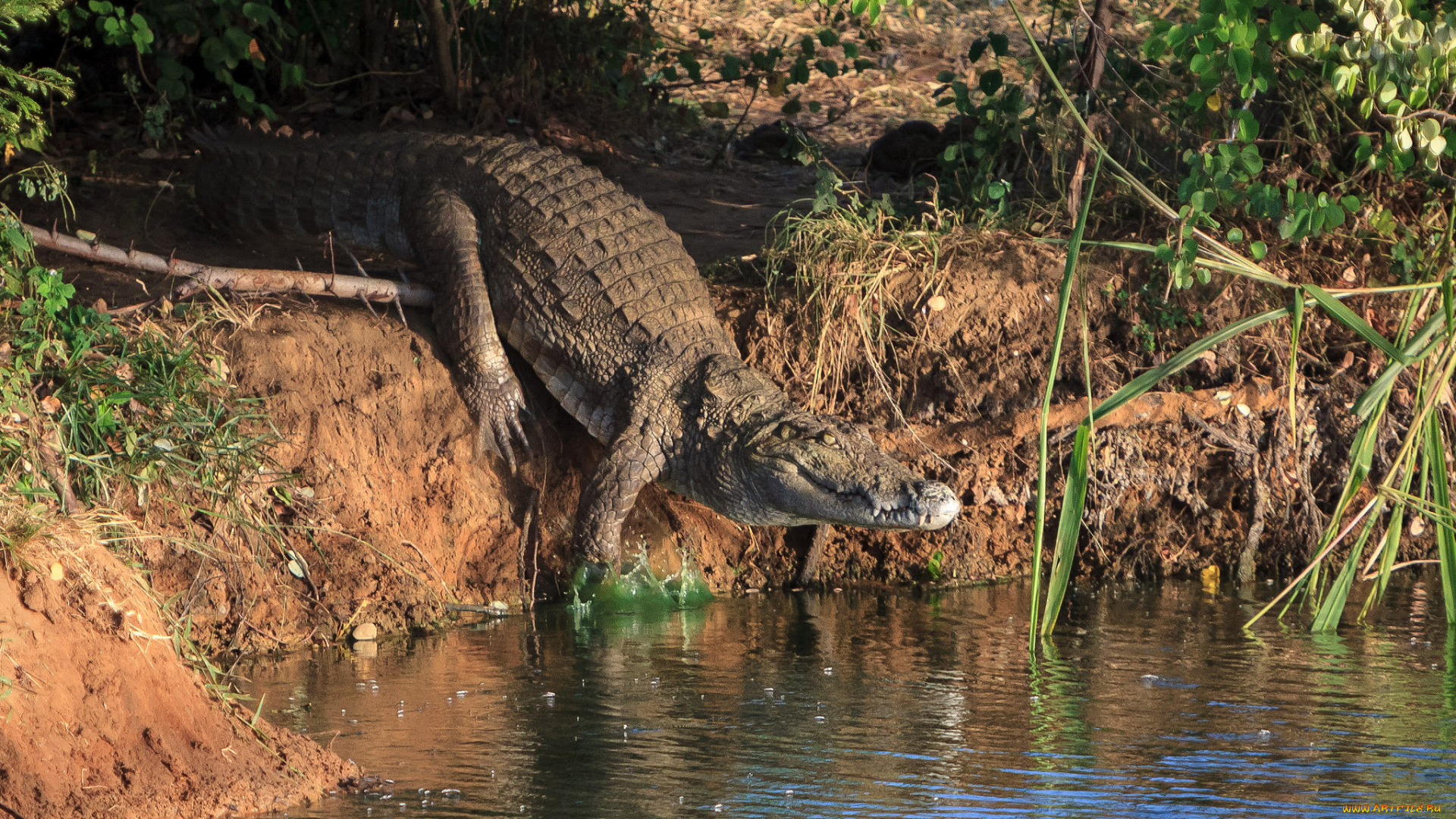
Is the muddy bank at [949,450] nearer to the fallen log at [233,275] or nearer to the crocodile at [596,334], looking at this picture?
the fallen log at [233,275]

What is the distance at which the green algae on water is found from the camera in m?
5.50

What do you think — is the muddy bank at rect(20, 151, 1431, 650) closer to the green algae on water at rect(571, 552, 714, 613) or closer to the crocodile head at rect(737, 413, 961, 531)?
the green algae on water at rect(571, 552, 714, 613)

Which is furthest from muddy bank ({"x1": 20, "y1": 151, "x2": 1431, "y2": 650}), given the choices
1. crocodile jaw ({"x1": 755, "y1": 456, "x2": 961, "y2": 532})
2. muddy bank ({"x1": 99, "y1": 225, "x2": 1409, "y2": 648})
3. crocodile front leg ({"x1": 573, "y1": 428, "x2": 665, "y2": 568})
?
crocodile jaw ({"x1": 755, "y1": 456, "x2": 961, "y2": 532})

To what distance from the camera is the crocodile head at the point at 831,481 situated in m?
5.16

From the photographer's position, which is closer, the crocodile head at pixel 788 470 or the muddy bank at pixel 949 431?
the crocodile head at pixel 788 470

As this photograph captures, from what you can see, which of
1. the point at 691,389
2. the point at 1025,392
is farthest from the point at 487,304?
the point at 1025,392

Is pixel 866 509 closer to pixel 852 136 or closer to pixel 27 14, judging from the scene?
pixel 27 14

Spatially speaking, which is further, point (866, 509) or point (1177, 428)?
point (1177, 428)

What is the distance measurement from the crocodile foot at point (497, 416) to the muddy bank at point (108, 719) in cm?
234

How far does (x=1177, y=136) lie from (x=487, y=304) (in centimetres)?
332

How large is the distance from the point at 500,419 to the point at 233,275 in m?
1.19

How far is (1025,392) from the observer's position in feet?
19.4

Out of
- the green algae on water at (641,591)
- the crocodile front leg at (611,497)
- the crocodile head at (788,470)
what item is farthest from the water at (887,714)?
the crocodile head at (788,470)

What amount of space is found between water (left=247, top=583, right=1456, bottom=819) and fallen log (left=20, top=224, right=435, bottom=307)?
5.16ft
